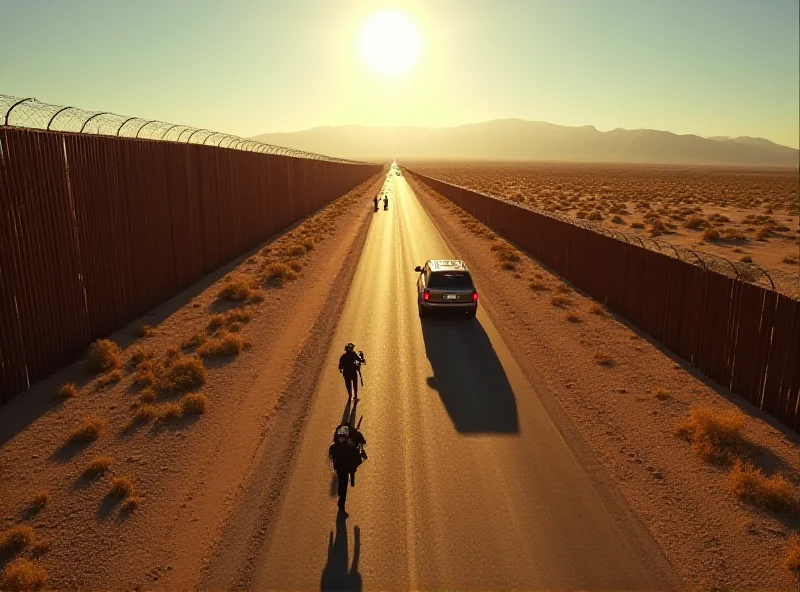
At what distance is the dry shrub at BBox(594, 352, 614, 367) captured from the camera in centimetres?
1334

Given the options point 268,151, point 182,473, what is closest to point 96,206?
point 182,473

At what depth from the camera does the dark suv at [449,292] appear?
16.4 meters

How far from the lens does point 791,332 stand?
31.8 feet

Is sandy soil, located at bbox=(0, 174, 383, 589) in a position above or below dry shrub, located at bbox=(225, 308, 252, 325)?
below

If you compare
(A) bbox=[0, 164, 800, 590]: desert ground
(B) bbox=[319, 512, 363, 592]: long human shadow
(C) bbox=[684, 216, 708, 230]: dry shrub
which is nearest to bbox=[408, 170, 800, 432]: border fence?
(A) bbox=[0, 164, 800, 590]: desert ground

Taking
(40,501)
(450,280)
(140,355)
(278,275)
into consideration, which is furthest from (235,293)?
(40,501)

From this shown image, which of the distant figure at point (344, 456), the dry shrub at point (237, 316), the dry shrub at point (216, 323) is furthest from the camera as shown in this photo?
the dry shrub at point (237, 316)

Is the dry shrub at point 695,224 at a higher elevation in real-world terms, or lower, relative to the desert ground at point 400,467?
higher

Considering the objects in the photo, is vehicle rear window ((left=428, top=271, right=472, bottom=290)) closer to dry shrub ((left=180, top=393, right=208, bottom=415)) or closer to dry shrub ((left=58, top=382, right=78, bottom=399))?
dry shrub ((left=180, top=393, right=208, bottom=415))

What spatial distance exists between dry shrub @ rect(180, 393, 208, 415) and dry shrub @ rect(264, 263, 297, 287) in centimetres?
1148

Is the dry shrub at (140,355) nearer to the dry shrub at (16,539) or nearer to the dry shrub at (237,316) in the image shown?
the dry shrub at (237,316)

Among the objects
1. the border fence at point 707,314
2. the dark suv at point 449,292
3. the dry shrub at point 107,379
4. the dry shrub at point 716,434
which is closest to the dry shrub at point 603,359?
the border fence at point 707,314

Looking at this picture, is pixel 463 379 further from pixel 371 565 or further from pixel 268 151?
pixel 268 151

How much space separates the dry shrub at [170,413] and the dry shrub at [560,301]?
514 inches
